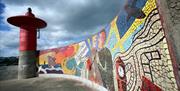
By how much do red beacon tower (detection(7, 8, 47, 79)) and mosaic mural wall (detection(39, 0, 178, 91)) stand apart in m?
7.79

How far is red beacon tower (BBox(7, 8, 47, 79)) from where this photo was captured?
15305 mm

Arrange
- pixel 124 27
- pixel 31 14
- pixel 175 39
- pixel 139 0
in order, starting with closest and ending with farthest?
pixel 175 39 → pixel 139 0 → pixel 124 27 → pixel 31 14

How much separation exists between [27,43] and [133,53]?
13.4 m

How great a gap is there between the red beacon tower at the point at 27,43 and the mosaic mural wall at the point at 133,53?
779cm

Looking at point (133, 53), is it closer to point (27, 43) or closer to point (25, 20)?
point (27, 43)

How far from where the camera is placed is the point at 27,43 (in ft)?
51.1

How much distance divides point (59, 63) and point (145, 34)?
12.5m

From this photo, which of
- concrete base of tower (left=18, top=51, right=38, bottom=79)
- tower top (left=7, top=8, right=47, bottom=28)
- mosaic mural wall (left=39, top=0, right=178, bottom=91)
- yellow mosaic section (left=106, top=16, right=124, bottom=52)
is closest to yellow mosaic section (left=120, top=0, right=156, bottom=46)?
mosaic mural wall (left=39, top=0, right=178, bottom=91)

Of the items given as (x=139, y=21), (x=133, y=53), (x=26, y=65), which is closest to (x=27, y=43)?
(x=26, y=65)

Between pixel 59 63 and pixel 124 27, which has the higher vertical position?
pixel 124 27

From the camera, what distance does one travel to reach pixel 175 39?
1.83m

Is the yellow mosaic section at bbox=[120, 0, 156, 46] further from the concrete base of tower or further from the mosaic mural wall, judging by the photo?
the concrete base of tower

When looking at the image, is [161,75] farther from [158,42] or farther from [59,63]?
[59,63]

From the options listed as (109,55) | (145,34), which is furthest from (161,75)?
(109,55)
